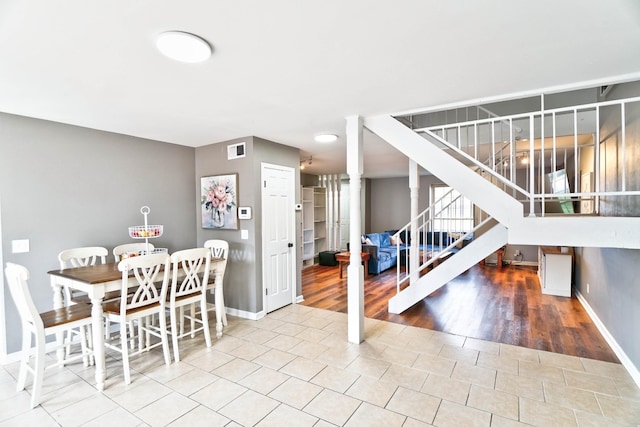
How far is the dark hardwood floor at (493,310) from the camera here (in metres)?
3.27

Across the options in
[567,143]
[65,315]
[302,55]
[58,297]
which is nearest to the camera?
[302,55]

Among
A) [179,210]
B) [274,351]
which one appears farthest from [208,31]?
[179,210]

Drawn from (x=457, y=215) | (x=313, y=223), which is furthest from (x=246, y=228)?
(x=457, y=215)

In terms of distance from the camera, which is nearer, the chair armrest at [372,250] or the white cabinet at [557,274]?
the white cabinet at [557,274]

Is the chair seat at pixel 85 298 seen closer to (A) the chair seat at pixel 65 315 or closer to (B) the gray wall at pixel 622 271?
(A) the chair seat at pixel 65 315

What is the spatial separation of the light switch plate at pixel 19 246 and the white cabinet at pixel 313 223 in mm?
5095

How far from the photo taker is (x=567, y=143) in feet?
16.4

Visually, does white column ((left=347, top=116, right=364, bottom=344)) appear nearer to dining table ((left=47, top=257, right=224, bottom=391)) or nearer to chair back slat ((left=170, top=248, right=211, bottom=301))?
chair back slat ((left=170, top=248, right=211, bottom=301))

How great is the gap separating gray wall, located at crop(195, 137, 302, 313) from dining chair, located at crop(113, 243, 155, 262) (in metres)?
0.93

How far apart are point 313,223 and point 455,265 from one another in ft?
14.7

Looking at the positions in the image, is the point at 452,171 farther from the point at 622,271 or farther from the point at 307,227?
the point at 307,227

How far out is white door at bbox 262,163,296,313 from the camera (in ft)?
13.5

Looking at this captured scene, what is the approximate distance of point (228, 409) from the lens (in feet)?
7.14

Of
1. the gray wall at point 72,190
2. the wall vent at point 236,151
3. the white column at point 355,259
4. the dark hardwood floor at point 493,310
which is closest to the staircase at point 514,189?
the white column at point 355,259
